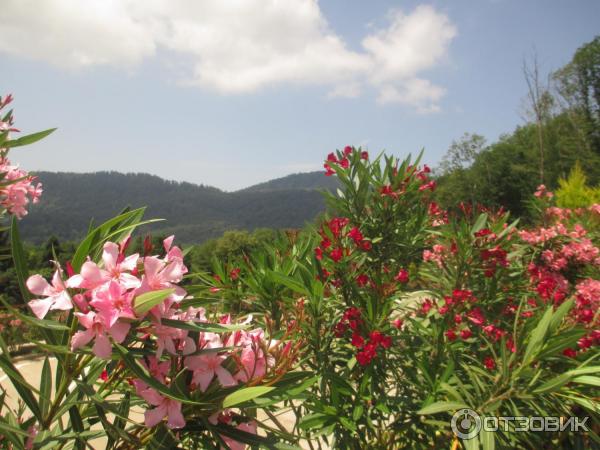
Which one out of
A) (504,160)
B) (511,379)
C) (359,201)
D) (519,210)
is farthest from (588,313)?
(504,160)

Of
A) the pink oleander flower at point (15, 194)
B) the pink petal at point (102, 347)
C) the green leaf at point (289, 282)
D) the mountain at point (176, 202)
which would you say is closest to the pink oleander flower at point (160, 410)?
the pink petal at point (102, 347)

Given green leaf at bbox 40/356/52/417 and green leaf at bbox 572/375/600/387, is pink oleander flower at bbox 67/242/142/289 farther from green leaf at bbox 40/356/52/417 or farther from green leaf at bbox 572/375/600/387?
green leaf at bbox 572/375/600/387

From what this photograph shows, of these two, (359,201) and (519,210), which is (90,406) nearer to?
(359,201)

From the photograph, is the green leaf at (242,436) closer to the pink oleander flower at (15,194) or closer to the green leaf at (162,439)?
the green leaf at (162,439)

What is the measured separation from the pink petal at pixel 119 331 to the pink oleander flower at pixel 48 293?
7cm

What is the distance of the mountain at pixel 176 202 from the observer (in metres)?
110

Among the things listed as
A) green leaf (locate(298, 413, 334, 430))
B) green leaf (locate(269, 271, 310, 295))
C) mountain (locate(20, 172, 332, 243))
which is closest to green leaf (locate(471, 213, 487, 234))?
green leaf (locate(269, 271, 310, 295))

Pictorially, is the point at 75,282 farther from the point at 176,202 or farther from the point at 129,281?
the point at 176,202

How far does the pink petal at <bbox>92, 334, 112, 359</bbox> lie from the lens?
0.48 metres

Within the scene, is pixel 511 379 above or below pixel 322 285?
below

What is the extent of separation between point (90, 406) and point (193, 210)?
133495mm

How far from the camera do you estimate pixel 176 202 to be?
13325cm

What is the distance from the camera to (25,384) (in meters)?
0.56

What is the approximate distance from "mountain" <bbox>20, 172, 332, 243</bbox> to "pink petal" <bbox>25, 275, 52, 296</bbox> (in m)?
100
